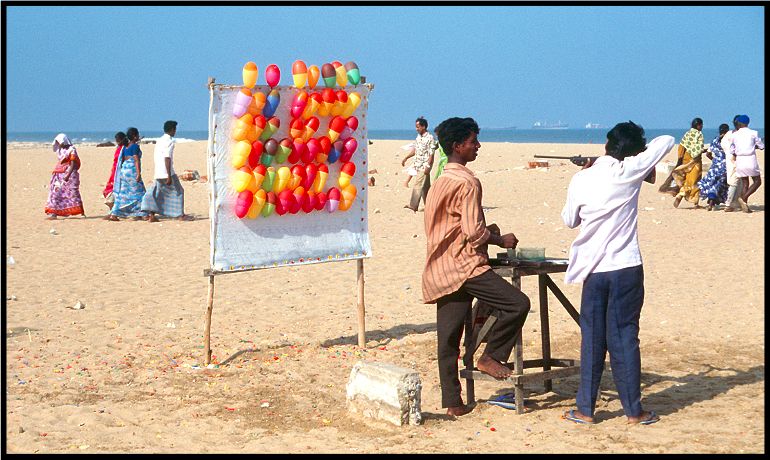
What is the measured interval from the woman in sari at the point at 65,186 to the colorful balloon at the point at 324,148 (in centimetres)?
1126

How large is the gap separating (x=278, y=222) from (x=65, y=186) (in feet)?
37.5

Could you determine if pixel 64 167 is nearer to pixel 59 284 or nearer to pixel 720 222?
pixel 59 284

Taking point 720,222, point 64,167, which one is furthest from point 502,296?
point 64,167

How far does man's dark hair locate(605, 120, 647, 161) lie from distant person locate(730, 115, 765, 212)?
11.9 m

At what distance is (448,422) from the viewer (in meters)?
6.54

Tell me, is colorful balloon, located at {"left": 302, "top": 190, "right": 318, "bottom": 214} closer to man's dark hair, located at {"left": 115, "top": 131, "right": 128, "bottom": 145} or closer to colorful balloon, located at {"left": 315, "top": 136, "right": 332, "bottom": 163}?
colorful balloon, located at {"left": 315, "top": 136, "right": 332, "bottom": 163}

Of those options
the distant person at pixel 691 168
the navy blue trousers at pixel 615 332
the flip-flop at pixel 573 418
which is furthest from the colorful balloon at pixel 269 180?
the distant person at pixel 691 168

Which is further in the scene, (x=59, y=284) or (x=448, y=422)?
(x=59, y=284)

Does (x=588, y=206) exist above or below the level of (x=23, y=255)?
above

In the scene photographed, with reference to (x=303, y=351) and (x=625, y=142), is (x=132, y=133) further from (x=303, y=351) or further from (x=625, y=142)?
(x=625, y=142)

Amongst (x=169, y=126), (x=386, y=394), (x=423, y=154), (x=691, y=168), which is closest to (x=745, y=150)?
(x=691, y=168)

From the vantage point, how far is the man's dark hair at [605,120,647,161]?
638 cm

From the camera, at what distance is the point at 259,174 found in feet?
26.2

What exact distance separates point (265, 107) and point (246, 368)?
7.06 feet
